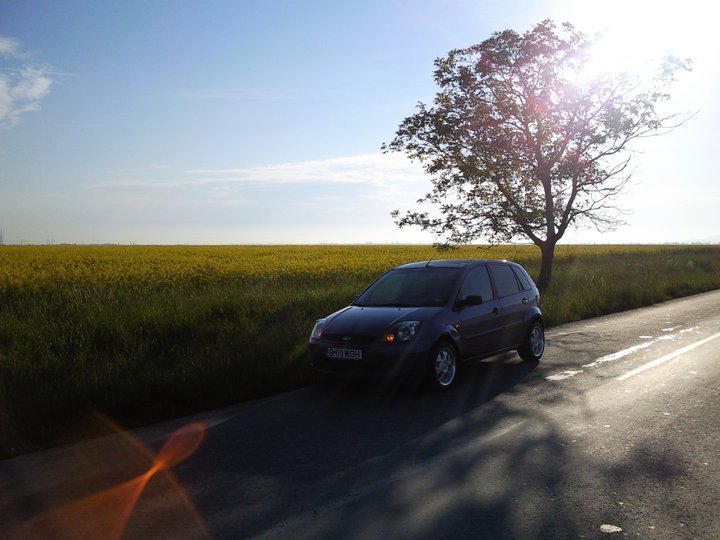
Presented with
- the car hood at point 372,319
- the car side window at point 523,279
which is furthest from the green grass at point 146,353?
the car side window at point 523,279

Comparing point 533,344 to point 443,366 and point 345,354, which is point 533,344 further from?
point 345,354

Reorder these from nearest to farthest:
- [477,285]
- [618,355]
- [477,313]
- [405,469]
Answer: [405,469], [477,313], [477,285], [618,355]

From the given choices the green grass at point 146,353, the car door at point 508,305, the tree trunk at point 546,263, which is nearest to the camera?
the green grass at point 146,353

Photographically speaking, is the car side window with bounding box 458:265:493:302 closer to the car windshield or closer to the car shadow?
the car windshield

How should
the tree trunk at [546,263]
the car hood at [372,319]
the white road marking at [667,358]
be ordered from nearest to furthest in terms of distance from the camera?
the car hood at [372,319] → the white road marking at [667,358] → the tree trunk at [546,263]

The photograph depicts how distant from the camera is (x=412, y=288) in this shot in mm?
8641

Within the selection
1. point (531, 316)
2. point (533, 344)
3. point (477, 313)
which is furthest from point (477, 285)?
point (533, 344)

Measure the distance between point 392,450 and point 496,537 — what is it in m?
1.81

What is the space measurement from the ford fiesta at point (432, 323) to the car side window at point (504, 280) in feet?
0.05

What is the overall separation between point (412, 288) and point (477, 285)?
91cm

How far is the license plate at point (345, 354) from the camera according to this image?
24.3 ft

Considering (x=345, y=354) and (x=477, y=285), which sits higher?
(x=477, y=285)

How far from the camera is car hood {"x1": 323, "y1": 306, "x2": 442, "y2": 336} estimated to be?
751 cm

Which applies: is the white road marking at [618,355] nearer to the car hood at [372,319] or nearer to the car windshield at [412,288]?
the car windshield at [412,288]
